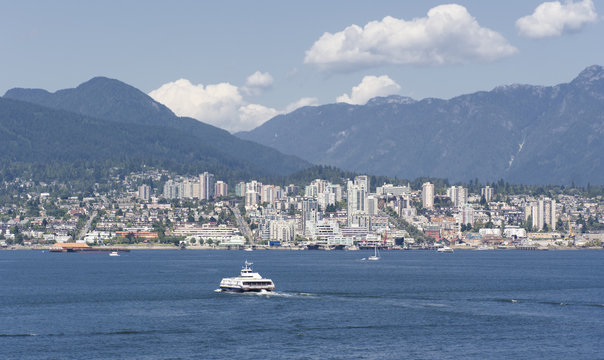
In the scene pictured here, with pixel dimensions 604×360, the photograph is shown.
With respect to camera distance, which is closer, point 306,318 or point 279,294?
point 306,318

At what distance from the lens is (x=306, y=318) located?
76.8m

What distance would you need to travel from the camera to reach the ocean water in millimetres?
63188

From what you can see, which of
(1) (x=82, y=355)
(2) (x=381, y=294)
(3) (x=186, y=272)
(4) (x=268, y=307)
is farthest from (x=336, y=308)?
(3) (x=186, y=272)

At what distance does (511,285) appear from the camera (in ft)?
365

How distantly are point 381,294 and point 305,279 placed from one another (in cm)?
2383

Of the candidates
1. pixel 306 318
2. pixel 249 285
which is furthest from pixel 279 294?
pixel 306 318

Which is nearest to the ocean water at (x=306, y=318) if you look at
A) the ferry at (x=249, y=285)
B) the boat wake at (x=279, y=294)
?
the boat wake at (x=279, y=294)

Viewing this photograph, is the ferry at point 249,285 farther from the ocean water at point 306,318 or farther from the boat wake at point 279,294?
the ocean water at point 306,318

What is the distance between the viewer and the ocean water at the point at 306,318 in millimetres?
63188

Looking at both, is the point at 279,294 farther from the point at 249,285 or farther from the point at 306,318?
the point at 306,318

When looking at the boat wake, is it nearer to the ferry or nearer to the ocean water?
the ocean water

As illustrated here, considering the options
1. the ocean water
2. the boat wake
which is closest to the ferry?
the boat wake

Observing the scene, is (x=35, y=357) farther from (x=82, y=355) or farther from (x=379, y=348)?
(x=379, y=348)

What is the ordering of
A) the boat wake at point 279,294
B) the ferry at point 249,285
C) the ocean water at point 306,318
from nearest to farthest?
the ocean water at point 306,318 < the boat wake at point 279,294 < the ferry at point 249,285
